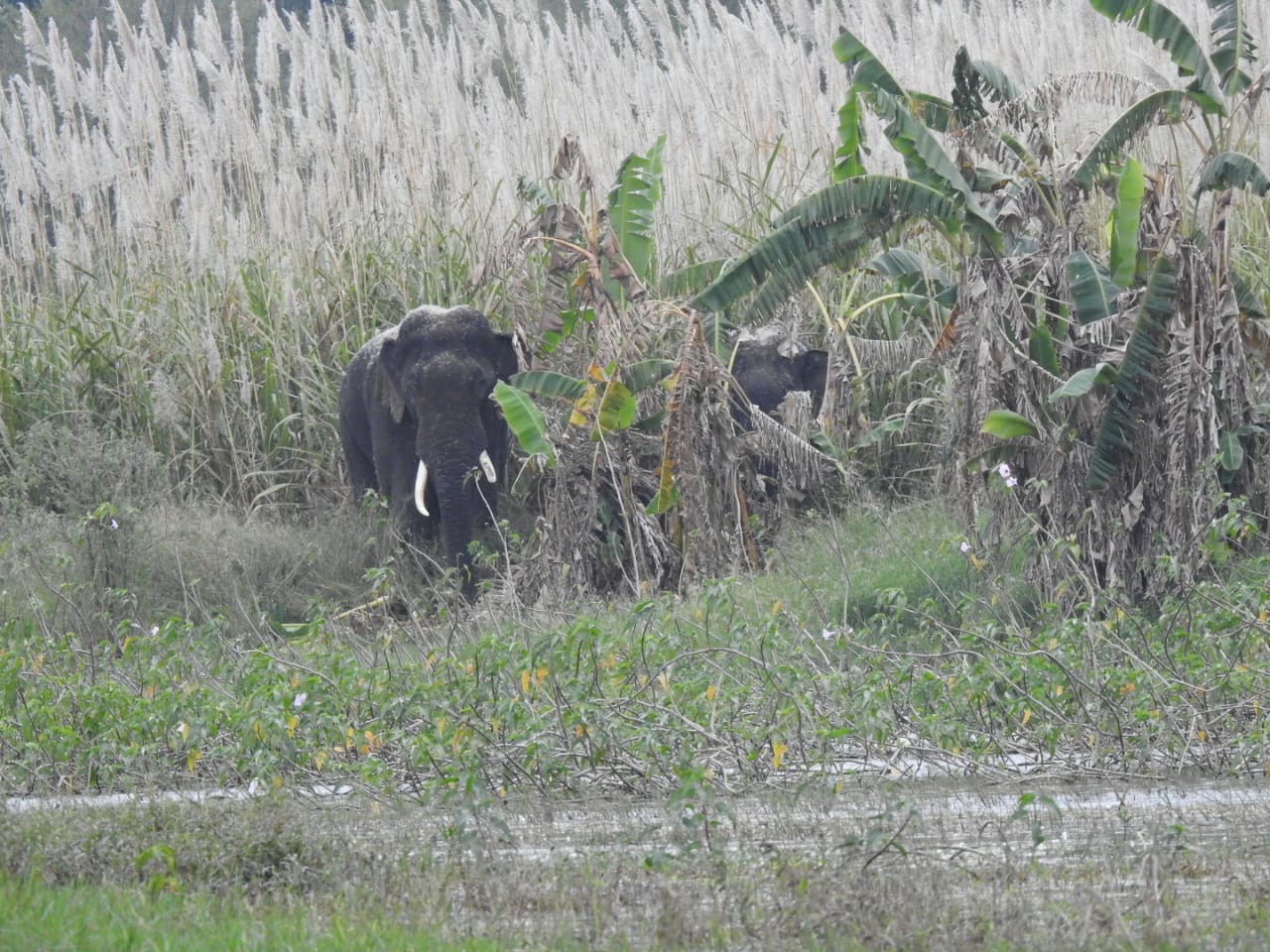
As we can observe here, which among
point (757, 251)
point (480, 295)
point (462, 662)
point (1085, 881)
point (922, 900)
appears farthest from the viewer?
point (480, 295)

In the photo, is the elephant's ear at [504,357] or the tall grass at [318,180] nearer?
the elephant's ear at [504,357]

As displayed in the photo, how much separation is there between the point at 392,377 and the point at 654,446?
1732mm

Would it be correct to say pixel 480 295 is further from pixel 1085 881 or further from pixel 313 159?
pixel 1085 881

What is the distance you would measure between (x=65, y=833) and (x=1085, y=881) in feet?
8.96

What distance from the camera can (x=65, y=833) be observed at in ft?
16.8

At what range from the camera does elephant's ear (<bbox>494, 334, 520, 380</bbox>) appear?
476 inches

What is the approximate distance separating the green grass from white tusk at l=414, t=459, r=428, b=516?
22.4 feet

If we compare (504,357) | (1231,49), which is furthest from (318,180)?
(1231,49)

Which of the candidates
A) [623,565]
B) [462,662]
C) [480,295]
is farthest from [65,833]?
[480,295]

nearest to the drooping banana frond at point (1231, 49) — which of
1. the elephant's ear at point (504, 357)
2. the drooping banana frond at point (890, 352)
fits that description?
the drooping banana frond at point (890, 352)

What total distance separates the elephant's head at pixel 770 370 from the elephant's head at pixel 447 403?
5.55 ft

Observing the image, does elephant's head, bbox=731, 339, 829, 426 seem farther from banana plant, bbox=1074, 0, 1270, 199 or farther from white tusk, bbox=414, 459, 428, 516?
banana plant, bbox=1074, 0, 1270, 199

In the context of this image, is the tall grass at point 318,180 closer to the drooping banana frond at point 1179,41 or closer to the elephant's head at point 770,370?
the elephant's head at point 770,370

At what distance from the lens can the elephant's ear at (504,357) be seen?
12.1 metres
